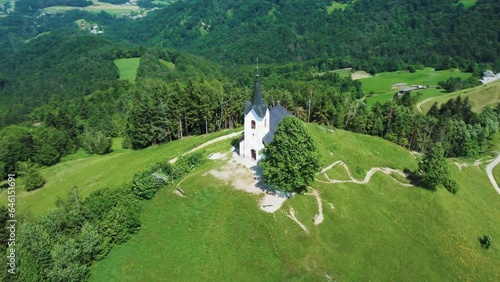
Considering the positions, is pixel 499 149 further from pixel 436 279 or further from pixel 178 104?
pixel 178 104

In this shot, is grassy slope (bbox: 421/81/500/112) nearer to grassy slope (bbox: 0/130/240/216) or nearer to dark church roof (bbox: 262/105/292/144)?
dark church roof (bbox: 262/105/292/144)

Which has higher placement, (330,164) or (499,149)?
(330,164)

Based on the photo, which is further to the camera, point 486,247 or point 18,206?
point 18,206

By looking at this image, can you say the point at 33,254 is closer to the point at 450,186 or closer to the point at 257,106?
the point at 257,106

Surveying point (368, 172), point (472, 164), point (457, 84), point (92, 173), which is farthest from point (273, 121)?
point (457, 84)

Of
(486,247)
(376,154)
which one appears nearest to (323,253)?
(486,247)

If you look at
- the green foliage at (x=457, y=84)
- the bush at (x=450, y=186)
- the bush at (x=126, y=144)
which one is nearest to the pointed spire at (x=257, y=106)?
the bush at (x=450, y=186)
